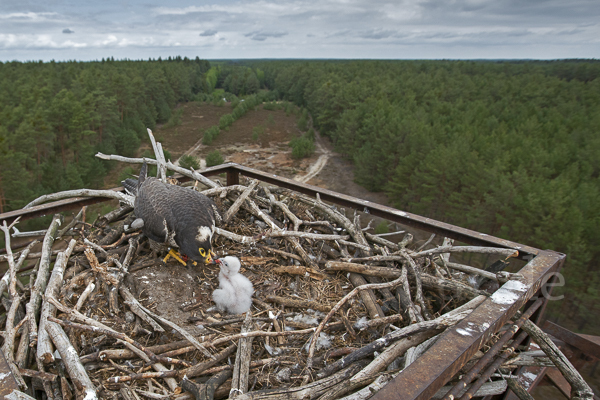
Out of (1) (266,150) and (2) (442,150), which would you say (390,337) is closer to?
(2) (442,150)

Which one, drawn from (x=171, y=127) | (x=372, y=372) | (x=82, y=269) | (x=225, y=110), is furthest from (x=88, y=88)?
(x=372, y=372)

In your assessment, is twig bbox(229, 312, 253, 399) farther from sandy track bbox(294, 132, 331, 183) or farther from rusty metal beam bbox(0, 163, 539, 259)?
sandy track bbox(294, 132, 331, 183)

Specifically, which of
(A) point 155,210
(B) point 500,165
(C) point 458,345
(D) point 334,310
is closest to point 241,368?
(D) point 334,310

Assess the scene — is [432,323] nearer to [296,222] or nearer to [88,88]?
[296,222]

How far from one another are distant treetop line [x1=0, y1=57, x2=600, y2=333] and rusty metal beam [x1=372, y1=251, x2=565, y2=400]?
478 inches

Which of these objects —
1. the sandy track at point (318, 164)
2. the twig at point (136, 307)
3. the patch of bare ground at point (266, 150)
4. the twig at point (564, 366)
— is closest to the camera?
the twig at point (564, 366)

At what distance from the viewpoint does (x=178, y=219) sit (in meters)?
3.32

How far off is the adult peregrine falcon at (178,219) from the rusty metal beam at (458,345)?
2085 mm

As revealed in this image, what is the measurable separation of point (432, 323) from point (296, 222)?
1715mm

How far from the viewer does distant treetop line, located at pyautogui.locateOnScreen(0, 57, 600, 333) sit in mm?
12727

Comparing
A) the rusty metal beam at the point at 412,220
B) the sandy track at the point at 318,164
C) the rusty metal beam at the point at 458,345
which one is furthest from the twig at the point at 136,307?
the sandy track at the point at 318,164

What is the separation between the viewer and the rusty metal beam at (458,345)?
1413 millimetres

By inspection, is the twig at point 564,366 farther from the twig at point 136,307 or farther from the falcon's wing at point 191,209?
the falcon's wing at point 191,209

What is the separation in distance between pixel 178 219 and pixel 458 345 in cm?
255
